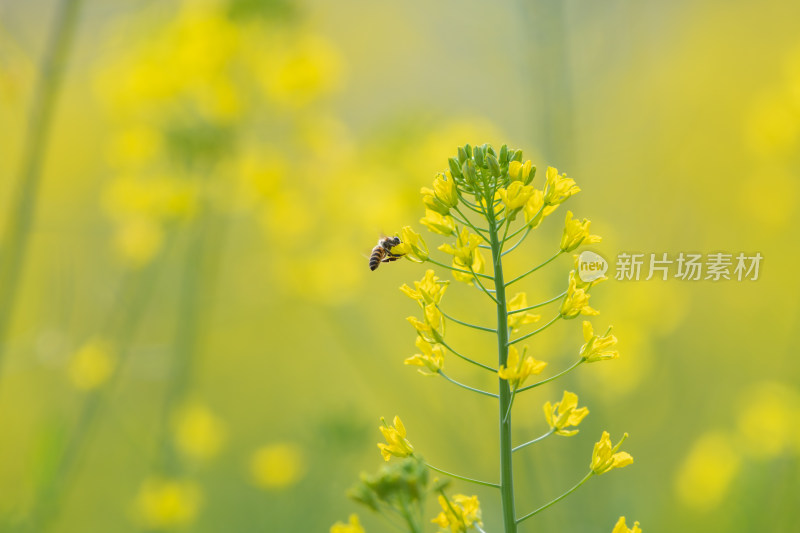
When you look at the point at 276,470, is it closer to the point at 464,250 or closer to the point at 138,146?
the point at 138,146

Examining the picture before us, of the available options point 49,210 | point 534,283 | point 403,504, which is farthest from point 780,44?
point 403,504

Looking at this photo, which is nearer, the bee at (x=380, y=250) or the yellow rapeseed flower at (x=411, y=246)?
the yellow rapeseed flower at (x=411, y=246)

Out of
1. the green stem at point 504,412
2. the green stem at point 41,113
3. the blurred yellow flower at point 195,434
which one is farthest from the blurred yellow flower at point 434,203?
the blurred yellow flower at point 195,434

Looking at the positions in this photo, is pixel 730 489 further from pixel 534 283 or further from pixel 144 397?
pixel 144 397

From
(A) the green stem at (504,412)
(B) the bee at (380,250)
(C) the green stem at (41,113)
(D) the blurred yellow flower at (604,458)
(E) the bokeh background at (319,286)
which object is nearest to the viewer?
(A) the green stem at (504,412)

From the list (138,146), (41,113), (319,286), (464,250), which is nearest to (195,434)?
(319,286)

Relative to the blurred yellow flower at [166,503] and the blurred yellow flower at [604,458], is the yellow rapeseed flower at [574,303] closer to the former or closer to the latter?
the blurred yellow flower at [604,458]
